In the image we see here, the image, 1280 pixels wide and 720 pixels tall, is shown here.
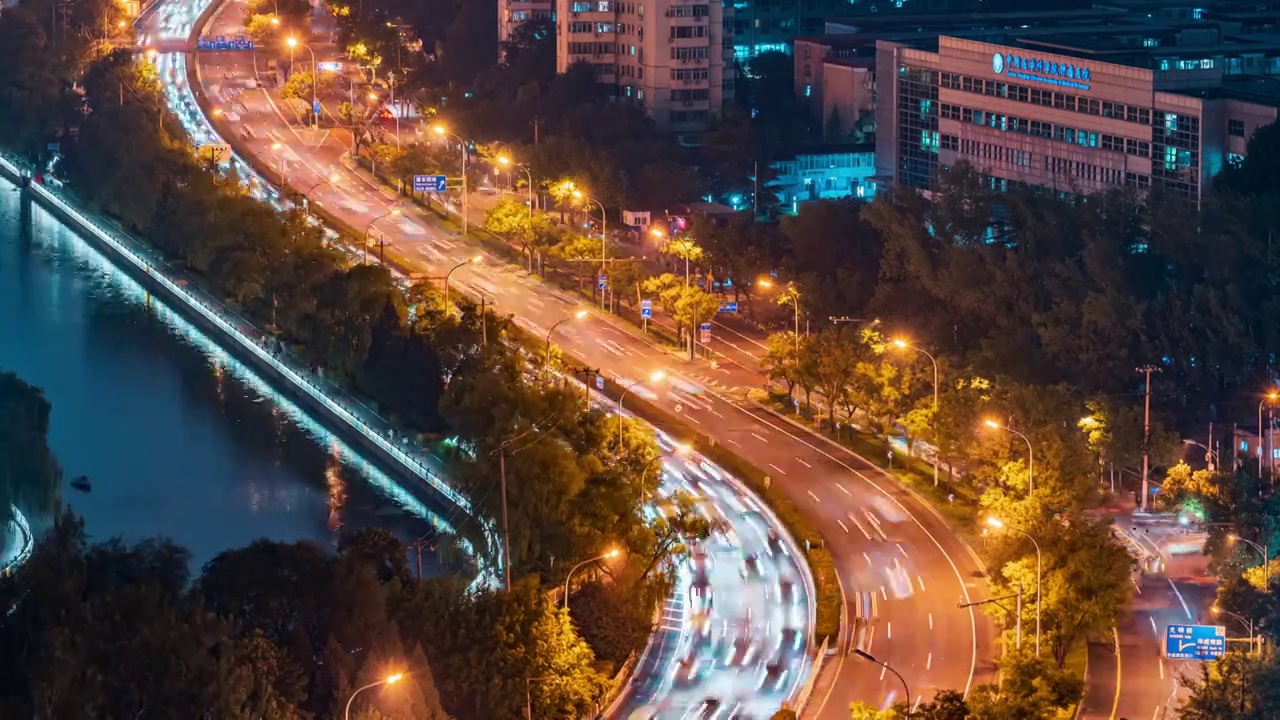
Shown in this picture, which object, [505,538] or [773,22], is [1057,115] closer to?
[505,538]

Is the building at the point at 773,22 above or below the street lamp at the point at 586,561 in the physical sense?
above

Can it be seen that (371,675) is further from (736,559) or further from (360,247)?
(360,247)

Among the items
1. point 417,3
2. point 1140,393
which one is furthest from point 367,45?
point 1140,393

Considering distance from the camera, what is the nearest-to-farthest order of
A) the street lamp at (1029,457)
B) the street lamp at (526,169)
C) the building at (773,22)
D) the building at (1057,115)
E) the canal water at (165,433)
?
the street lamp at (1029,457)
the canal water at (165,433)
the building at (1057,115)
the street lamp at (526,169)
the building at (773,22)

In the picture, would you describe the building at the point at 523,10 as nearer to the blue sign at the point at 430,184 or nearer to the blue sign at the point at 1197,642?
the blue sign at the point at 430,184

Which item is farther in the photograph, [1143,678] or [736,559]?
[736,559]

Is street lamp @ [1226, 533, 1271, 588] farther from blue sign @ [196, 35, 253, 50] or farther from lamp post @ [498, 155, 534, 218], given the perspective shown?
blue sign @ [196, 35, 253, 50]

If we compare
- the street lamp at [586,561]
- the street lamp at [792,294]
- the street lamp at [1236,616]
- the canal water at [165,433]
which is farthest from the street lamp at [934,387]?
the canal water at [165,433]
